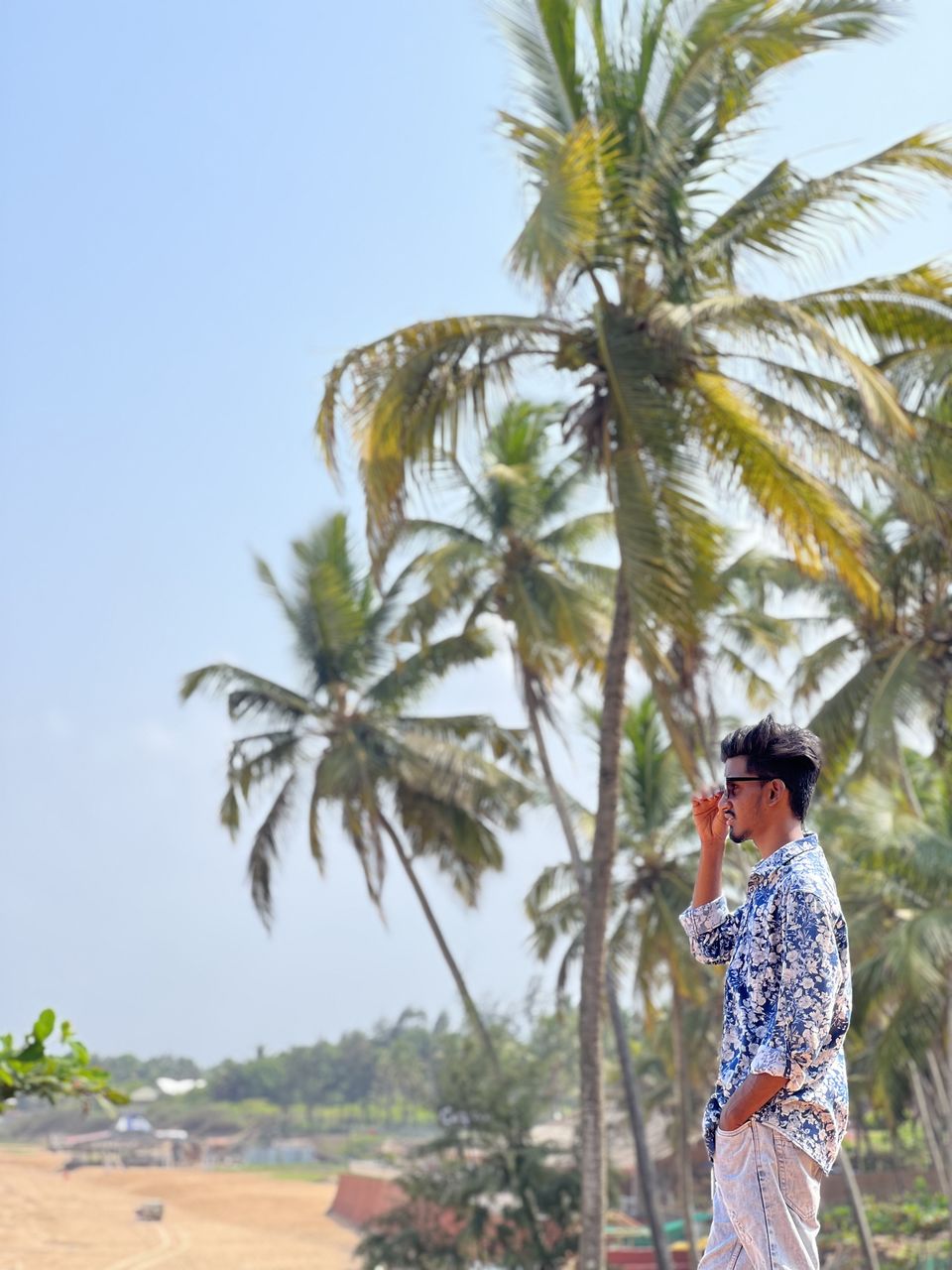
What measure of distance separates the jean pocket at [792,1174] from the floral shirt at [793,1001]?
0.05ft

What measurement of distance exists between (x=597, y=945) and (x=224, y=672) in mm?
12528

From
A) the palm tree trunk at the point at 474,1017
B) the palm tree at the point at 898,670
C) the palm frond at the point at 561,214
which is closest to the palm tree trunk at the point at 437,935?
the palm tree trunk at the point at 474,1017

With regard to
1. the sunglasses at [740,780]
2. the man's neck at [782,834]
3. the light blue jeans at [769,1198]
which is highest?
the sunglasses at [740,780]

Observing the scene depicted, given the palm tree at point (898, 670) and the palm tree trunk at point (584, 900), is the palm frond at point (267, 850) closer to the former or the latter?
the palm tree trunk at point (584, 900)

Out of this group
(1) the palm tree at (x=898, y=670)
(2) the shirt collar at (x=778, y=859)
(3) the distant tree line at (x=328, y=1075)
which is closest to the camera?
(2) the shirt collar at (x=778, y=859)

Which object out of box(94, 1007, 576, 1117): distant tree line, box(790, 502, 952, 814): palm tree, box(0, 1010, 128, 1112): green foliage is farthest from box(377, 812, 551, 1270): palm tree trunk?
box(94, 1007, 576, 1117): distant tree line

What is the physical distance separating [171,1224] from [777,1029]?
1663 inches

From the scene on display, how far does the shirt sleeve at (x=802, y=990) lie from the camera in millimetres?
2910

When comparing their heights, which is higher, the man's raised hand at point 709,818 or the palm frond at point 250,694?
the palm frond at point 250,694

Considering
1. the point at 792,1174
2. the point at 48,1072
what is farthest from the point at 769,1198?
the point at 48,1072

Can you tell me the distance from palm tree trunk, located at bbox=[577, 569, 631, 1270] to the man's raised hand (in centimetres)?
907

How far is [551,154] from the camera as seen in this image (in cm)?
1122

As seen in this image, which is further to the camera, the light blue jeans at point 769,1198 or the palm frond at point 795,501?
the palm frond at point 795,501

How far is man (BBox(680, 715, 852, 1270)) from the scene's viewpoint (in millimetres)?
2943
